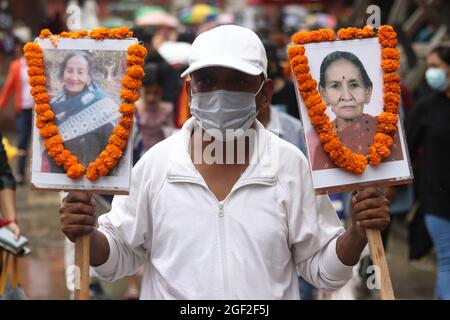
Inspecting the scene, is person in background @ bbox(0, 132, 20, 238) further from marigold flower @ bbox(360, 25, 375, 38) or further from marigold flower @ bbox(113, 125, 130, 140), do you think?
marigold flower @ bbox(360, 25, 375, 38)

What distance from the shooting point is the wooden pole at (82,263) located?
11.4ft

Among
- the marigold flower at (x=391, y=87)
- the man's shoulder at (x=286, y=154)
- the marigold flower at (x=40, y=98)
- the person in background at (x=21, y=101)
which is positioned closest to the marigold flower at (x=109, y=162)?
the marigold flower at (x=40, y=98)

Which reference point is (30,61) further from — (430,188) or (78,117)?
(430,188)

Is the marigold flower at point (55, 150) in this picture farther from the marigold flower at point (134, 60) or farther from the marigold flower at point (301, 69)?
the marigold flower at point (301, 69)

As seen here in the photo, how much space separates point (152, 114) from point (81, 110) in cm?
428

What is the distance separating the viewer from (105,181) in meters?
3.59

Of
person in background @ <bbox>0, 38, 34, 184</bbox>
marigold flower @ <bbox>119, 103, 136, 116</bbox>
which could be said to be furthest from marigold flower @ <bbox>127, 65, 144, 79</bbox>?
person in background @ <bbox>0, 38, 34, 184</bbox>

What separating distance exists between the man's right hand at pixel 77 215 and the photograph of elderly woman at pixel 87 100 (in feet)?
0.45

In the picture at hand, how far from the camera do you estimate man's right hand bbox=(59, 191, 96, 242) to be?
11.4 ft

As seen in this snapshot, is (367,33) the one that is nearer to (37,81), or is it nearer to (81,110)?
(81,110)

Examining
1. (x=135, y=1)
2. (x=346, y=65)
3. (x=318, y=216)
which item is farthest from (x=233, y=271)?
(x=135, y=1)

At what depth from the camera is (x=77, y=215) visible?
11.5 ft

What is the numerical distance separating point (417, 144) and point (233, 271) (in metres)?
3.80

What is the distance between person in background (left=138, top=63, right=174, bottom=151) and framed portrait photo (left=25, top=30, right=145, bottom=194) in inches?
161
